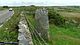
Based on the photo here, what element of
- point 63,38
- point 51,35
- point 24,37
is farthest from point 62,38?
→ point 24,37

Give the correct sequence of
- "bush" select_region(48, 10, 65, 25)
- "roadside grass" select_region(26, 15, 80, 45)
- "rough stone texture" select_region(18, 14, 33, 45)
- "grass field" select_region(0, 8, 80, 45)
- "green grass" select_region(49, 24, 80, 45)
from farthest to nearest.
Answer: "bush" select_region(48, 10, 65, 25) < "green grass" select_region(49, 24, 80, 45) < "roadside grass" select_region(26, 15, 80, 45) < "grass field" select_region(0, 8, 80, 45) < "rough stone texture" select_region(18, 14, 33, 45)

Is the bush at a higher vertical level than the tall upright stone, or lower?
lower

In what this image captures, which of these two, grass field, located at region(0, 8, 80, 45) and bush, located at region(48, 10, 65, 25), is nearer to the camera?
grass field, located at region(0, 8, 80, 45)

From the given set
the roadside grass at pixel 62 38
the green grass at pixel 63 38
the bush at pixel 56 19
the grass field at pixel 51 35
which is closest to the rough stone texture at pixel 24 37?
the grass field at pixel 51 35

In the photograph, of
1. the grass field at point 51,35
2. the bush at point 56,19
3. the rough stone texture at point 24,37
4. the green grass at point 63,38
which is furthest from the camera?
the bush at point 56,19

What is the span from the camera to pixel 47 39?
47.9 ft

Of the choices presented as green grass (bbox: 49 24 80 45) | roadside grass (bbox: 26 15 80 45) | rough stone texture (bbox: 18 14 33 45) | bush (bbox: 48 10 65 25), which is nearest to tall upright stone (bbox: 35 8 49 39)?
roadside grass (bbox: 26 15 80 45)

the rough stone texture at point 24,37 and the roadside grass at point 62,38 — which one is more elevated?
the rough stone texture at point 24,37

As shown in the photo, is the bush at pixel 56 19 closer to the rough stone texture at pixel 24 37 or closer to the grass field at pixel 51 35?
the grass field at pixel 51 35

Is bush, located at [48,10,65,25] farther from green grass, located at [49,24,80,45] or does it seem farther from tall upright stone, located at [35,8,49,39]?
tall upright stone, located at [35,8,49,39]

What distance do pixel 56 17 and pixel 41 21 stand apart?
562 inches

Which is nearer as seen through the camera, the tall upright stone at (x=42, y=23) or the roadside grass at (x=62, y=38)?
the tall upright stone at (x=42, y=23)

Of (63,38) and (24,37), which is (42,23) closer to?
(63,38)

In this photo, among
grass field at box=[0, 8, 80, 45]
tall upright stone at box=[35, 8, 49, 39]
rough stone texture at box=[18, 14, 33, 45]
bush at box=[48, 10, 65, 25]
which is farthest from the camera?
bush at box=[48, 10, 65, 25]
